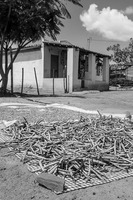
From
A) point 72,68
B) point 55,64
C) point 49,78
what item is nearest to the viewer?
point 72,68

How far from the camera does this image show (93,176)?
2836 mm

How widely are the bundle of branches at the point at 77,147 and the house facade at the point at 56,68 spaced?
13336 millimetres

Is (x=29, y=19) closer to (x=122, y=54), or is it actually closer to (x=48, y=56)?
(x=48, y=56)

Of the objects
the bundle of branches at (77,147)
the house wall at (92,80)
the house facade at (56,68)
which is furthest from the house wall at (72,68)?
the bundle of branches at (77,147)

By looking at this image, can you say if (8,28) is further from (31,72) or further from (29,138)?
(29,138)

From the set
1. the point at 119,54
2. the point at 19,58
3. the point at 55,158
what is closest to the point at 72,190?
the point at 55,158

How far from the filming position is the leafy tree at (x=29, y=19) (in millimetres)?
13266

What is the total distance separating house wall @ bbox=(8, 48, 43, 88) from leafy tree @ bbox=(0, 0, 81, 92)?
4417 mm

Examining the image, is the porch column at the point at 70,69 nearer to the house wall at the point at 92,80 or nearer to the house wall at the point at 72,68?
the house wall at the point at 72,68

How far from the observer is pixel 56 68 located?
2080cm

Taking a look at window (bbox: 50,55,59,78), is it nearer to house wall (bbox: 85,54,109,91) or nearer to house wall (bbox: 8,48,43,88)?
house wall (bbox: 8,48,43,88)

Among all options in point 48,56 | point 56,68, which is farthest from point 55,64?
point 48,56

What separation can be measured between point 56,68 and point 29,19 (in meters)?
7.84

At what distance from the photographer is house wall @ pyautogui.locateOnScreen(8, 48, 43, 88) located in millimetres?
19547
